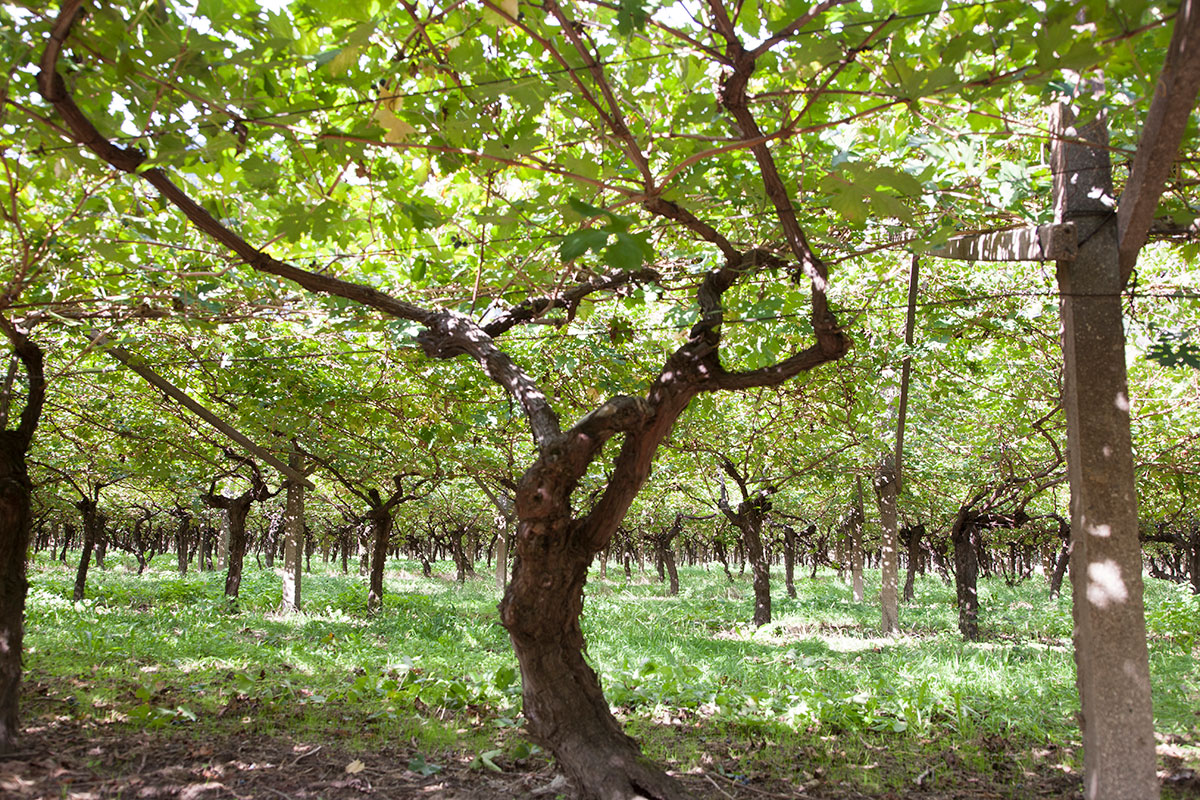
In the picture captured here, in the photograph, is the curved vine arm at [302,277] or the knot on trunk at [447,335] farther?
the knot on trunk at [447,335]

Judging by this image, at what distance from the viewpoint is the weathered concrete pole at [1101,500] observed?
3.34 m

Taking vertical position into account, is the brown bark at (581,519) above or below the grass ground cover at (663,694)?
above

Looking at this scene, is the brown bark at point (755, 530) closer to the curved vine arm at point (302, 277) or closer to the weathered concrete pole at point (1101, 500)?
the curved vine arm at point (302, 277)

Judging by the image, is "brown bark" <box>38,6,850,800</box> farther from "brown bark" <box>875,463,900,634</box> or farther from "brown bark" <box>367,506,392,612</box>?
"brown bark" <box>367,506,392,612</box>

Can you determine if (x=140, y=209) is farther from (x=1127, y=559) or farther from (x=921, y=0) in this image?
(x=1127, y=559)

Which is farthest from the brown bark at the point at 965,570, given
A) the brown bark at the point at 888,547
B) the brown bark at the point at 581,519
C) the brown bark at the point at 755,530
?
the brown bark at the point at 581,519

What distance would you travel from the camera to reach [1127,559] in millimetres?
3400

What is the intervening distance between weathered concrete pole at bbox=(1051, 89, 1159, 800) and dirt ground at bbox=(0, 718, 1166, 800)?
4.51 feet

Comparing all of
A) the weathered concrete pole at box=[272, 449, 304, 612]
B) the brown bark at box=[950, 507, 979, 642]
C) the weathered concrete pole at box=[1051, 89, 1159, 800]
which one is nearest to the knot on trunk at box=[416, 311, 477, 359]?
the weathered concrete pole at box=[1051, 89, 1159, 800]

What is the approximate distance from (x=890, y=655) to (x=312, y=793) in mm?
8743

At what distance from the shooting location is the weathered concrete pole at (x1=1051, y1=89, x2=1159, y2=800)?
11.0ft

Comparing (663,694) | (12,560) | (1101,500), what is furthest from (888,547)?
(12,560)

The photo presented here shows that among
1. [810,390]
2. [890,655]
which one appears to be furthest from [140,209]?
[890,655]

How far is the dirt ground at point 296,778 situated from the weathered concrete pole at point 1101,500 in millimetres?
1373
